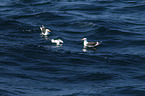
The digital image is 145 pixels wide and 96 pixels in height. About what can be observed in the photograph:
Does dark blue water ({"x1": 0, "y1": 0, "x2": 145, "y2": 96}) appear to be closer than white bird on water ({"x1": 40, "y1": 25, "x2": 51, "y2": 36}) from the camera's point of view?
Yes

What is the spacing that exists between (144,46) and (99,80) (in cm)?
906

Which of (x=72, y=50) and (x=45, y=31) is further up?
(x=45, y=31)

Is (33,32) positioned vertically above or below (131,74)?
above

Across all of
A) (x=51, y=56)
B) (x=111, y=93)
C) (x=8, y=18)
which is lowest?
(x=111, y=93)

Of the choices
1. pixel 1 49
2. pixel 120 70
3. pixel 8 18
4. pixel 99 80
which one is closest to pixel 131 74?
pixel 120 70

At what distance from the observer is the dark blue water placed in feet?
75.4

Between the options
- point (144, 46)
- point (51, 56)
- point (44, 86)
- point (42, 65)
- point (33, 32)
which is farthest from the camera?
point (33, 32)

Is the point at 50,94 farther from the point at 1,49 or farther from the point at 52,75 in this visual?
the point at 1,49

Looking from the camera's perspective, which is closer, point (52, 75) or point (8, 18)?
point (52, 75)

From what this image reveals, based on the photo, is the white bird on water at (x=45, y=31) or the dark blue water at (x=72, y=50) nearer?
the dark blue water at (x=72, y=50)

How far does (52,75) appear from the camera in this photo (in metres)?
24.9

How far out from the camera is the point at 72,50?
30.3 m

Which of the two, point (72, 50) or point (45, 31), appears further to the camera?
point (45, 31)

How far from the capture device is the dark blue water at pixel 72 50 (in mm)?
22969
